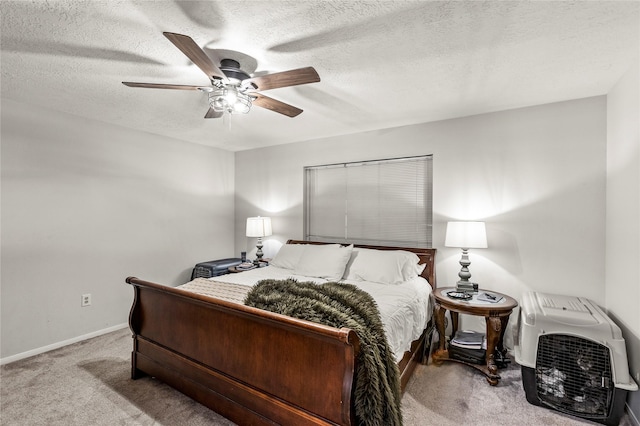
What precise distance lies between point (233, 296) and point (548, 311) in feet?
7.69

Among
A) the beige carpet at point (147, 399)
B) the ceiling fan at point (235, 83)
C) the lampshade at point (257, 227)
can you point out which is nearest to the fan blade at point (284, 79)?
the ceiling fan at point (235, 83)

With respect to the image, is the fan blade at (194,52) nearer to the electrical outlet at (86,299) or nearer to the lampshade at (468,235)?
the lampshade at (468,235)

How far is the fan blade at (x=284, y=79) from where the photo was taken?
1754 millimetres

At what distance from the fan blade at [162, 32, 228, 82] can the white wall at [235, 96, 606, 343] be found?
2299 millimetres

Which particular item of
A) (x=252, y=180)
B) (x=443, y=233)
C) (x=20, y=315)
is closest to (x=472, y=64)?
(x=443, y=233)

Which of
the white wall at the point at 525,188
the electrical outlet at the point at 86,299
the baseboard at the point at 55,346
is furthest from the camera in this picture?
the electrical outlet at the point at 86,299

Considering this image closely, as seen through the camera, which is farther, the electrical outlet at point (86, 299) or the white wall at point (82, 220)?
the electrical outlet at point (86, 299)

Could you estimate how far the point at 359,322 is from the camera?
1692 millimetres

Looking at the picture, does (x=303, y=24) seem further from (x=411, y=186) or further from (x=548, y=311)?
(x=548, y=311)

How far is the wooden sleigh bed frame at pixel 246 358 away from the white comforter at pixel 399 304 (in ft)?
0.80

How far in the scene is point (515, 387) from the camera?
7.79 ft

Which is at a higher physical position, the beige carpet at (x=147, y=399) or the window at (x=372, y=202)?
the window at (x=372, y=202)

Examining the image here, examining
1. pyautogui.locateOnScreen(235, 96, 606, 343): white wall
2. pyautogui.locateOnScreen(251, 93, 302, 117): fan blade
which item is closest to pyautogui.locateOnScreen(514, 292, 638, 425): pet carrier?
pyautogui.locateOnScreen(235, 96, 606, 343): white wall

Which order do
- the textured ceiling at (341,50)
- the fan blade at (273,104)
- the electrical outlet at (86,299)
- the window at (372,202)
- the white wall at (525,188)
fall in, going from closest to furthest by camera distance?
the textured ceiling at (341,50), the fan blade at (273,104), the white wall at (525,188), the electrical outlet at (86,299), the window at (372,202)
